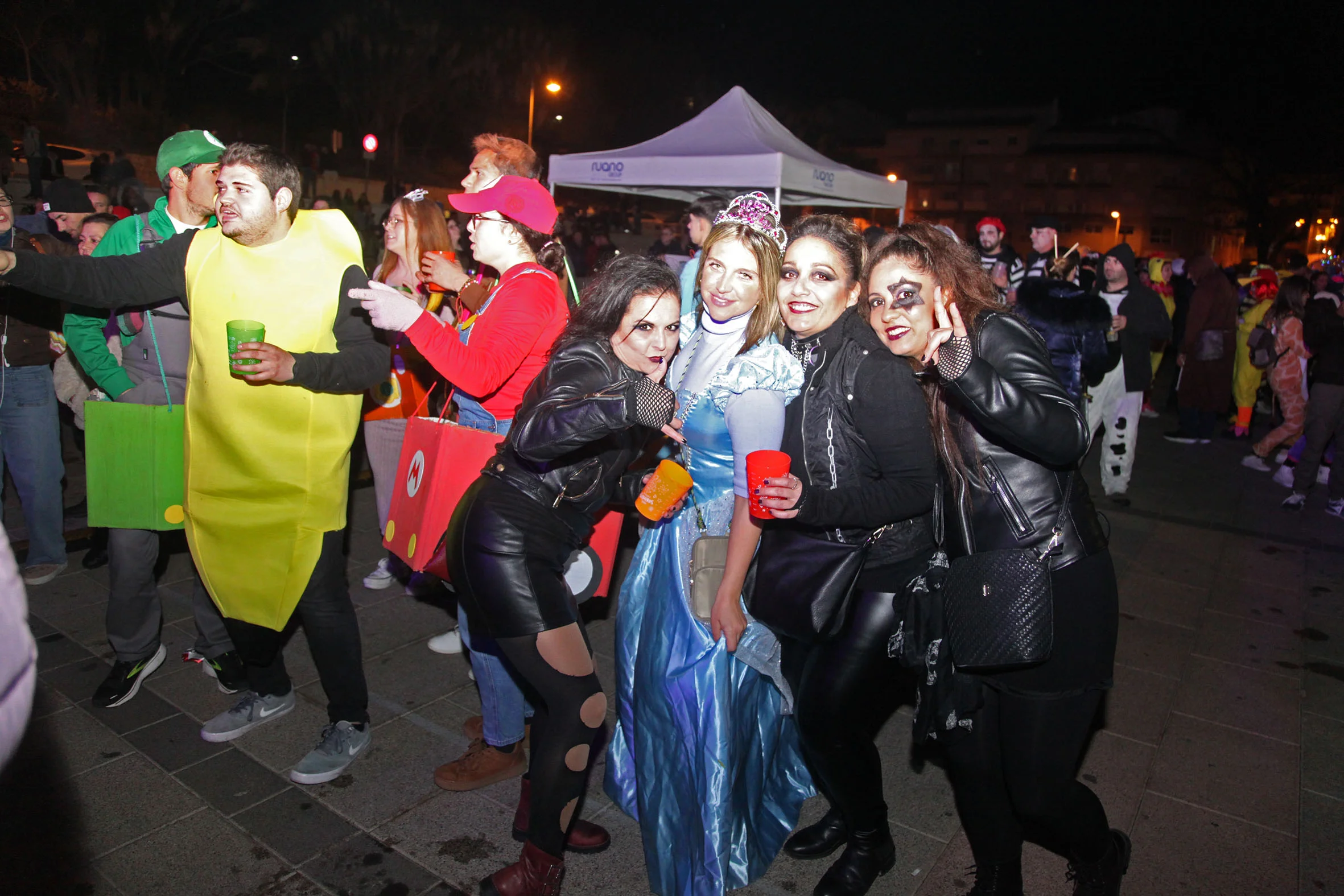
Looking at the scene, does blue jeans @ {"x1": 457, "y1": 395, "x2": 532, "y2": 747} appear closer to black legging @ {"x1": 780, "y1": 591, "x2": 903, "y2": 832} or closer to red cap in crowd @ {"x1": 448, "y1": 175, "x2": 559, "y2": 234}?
red cap in crowd @ {"x1": 448, "y1": 175, "x2": 559, "y2": 234}

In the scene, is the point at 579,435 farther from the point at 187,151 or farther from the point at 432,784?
the point at 187,151

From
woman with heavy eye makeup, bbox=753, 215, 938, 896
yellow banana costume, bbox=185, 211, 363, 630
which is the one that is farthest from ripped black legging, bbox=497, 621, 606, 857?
yellow banana costume, bbox=185, 211, 363, 630

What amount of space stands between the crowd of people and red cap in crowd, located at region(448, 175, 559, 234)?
0.01 m

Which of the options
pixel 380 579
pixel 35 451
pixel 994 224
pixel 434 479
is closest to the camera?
pixel 434 479

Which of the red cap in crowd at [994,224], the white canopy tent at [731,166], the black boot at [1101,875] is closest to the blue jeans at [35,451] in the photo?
the black boot at [1101,875]

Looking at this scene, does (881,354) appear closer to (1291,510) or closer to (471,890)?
(471,890)

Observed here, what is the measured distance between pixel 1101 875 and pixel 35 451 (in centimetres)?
537

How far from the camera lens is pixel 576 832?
292 centimetres

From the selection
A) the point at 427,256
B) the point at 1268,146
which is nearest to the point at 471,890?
the point at 427,256

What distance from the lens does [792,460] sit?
99.4 inches

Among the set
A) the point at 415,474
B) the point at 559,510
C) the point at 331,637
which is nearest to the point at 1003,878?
the point at 559,510

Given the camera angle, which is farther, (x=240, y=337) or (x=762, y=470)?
(x=240, y=337)

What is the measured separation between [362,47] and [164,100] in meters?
7.95

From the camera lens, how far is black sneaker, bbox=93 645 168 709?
3.59 meters
